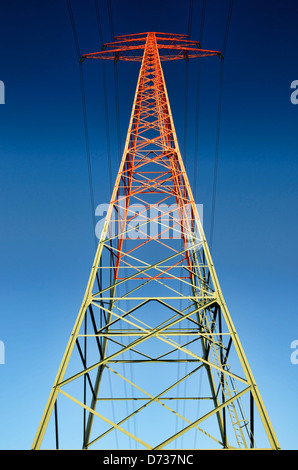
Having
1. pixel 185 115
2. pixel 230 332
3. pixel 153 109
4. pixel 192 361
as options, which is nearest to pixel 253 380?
pixel 230 332

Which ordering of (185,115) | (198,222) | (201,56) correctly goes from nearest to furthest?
1. (198,222)
2. (185,115)
3. (201,56)

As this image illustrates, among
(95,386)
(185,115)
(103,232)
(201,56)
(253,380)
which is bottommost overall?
(253,380)

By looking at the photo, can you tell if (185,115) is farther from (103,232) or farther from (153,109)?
(103,232)

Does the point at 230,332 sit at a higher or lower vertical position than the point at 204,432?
higher

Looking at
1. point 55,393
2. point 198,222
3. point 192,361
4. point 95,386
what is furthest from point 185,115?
point 55,393
